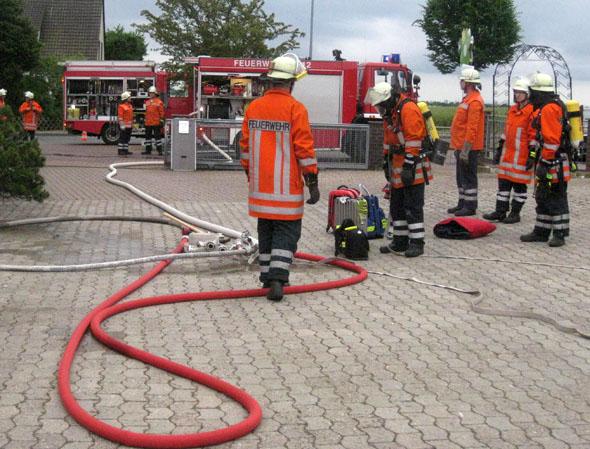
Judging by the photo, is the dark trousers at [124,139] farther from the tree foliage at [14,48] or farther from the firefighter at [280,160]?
the firefighter at [280,160]

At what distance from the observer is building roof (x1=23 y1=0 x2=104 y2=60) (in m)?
57.6

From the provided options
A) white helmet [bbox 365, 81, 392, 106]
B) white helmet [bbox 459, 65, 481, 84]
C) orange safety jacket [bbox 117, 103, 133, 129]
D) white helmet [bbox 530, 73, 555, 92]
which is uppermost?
white helmet [bbox 459, 65, 481, 84]

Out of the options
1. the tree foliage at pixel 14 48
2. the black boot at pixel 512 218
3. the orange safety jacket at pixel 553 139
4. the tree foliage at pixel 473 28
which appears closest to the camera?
the orange safety jacket at pixel 553 139

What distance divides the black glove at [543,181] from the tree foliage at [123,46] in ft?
195

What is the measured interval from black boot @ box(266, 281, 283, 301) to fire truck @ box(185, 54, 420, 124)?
1713cm

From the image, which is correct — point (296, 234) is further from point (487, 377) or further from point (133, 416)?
point (133, 416)

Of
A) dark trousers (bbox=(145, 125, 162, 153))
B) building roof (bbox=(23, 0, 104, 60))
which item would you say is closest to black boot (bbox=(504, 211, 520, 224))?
dark trousers (bbox=(145, 125, 162, 153))

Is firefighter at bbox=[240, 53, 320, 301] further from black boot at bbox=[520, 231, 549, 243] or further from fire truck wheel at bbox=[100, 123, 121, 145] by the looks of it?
fire truck wheel at bbox=[100, 123, 121, 145]

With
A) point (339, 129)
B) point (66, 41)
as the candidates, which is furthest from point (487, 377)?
point (66, 41)

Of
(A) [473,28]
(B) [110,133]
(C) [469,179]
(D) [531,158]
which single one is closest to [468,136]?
(C) [469,179]

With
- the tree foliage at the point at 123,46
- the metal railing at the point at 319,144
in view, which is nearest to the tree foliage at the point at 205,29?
the metal railing at the point at 319,144

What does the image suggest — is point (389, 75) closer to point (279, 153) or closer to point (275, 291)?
point (279, 153)

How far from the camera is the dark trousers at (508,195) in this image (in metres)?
11.1

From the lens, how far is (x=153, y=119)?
22766 mm
